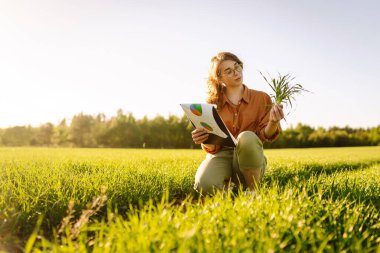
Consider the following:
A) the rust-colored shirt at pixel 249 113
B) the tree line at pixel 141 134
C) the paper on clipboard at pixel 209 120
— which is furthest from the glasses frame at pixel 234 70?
the tree line at pixel 141 134

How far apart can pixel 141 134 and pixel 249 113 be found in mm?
57986

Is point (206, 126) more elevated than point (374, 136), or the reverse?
point (206, 126)

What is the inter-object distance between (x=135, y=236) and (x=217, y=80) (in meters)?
3.05

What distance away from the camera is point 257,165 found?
3994 mm

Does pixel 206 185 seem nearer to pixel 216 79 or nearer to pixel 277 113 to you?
pixel 277 113

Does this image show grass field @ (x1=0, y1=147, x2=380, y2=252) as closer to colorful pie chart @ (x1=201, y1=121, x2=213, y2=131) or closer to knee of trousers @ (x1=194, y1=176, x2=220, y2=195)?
knee of trousers @ (x1=194, y1=176, x2=220, y2=195)

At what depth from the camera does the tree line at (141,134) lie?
5700 centimetres

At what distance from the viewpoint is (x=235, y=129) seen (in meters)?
4.54

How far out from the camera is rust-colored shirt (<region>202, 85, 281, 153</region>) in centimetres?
446

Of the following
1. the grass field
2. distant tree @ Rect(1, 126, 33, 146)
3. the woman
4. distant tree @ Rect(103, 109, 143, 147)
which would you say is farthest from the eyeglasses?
distant tree @ Rect(1, 126, 33, 146)

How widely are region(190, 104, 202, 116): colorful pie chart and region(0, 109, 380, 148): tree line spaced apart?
49.7m

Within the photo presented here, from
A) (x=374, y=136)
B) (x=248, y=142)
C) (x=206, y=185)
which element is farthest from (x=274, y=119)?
(x=374, y=136)

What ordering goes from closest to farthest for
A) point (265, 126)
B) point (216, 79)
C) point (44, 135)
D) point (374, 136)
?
point (265, 126) < point (216, 79) < point (374, 136) < point (44, 135)

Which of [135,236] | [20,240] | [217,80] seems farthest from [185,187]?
[135,236]
